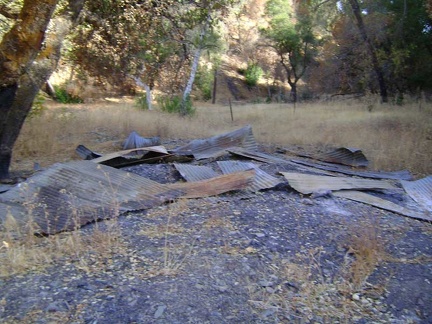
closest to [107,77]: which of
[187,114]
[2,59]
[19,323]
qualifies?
[187,114]

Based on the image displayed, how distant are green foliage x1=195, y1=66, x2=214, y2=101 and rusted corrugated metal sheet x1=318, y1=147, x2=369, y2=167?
24.2 m

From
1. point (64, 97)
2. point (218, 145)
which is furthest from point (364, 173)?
point (64, 97)

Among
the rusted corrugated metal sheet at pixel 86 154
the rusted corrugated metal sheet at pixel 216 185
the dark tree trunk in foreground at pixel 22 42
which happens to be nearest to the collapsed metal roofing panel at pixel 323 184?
the rusted corrugated metal sheet at pixel 216 185

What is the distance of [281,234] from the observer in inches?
157

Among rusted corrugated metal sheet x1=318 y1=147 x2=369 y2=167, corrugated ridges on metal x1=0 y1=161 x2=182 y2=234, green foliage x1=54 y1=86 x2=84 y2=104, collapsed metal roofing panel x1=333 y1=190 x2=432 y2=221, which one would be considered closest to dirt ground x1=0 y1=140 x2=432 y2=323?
corrugated ridges on metal x1=0 y1=161 x2=182 y2=234

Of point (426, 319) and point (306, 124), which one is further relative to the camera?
point (306, 124)

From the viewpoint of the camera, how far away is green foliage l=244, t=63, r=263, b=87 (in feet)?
125

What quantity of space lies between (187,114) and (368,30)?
8.38 m

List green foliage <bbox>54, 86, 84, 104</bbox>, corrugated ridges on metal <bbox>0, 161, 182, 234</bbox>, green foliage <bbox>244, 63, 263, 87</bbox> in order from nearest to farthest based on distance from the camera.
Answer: corrugated ridges on metal <bbox>0, 161, 182, 234</bbox>, green foliage <bbox>54, 86, 84, 104</bbox>, green foliage <bbox>244, 63, 263, 87</bbox>

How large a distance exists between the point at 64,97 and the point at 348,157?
17.7m

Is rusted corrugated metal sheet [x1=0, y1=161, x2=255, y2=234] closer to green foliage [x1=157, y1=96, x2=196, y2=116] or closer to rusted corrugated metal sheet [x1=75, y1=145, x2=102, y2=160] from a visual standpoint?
rusted corrugated metal sheet [x1=75, y1=145, x2=102, y2=160]

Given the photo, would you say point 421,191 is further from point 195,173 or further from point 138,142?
point 138,142

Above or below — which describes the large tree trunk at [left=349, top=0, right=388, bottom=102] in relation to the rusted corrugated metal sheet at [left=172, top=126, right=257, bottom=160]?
above

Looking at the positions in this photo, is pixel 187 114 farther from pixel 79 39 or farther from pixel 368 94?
pixel 368 94
